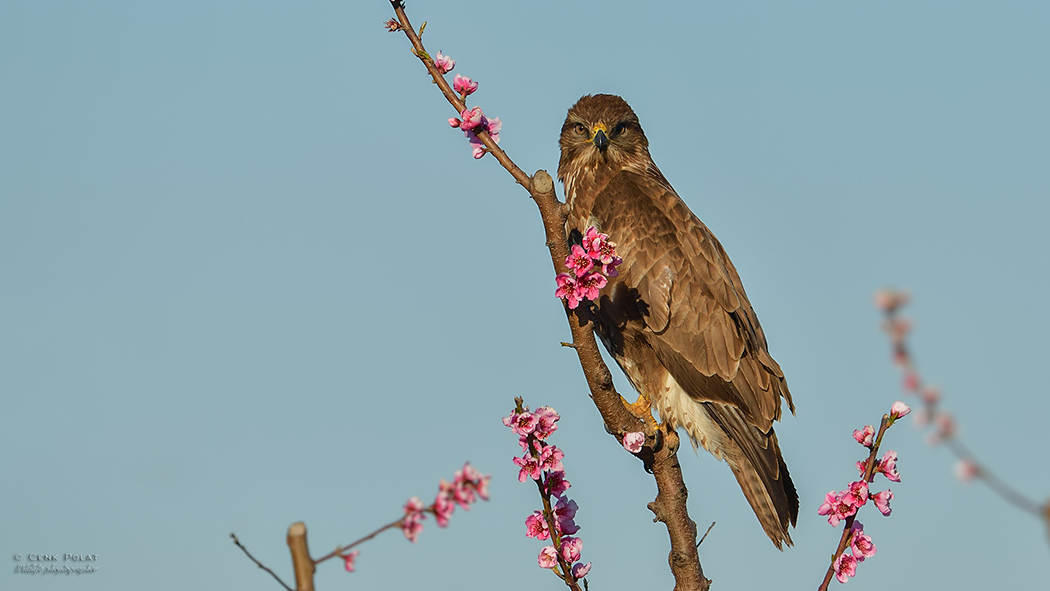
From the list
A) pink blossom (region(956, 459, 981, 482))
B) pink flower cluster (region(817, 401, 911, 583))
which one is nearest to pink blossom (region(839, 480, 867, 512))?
pink flower cluster (region(817, 401, 911, 583))

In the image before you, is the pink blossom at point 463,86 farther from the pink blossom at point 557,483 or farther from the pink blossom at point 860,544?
the pink blossom at point 860,544

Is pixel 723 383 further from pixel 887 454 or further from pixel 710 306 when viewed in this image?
pixel 887 454

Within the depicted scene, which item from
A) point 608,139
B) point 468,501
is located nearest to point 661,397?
point 608,139

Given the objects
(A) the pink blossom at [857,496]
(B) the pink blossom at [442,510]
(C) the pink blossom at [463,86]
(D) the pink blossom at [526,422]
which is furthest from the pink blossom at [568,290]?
(B) the pink blossom at [442,510]

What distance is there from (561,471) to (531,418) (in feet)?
0.96

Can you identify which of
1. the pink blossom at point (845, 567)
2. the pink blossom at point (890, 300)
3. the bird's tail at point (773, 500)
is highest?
the bird's tail at point (773, 500)

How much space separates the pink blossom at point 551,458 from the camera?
152 inches

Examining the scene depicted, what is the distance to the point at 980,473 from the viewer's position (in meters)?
1.27

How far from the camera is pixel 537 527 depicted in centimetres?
406

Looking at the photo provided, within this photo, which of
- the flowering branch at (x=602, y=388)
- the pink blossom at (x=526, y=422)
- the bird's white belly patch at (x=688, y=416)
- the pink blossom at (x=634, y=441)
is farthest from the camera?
the bird's white belly patch at (x=688, y=416)

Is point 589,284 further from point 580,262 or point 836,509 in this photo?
point 836,509

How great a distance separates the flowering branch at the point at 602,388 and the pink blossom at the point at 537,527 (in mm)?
701

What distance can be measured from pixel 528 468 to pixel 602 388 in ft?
2.52

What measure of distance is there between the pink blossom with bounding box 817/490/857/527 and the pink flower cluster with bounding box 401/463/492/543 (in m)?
2.20
